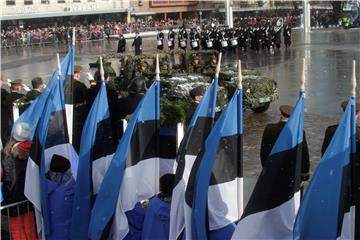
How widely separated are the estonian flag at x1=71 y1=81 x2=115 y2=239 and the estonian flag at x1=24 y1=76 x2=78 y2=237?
298 millimetres

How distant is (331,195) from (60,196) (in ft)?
8.48

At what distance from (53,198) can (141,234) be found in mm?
939

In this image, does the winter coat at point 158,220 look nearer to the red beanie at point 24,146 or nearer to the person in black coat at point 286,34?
the red beanie at point 24,146

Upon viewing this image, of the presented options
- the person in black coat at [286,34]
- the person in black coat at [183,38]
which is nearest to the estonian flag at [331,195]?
the person in black coat at [286,34]

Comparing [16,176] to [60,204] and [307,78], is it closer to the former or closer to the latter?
[60,204]

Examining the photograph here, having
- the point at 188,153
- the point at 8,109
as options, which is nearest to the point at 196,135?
the point at 188,153

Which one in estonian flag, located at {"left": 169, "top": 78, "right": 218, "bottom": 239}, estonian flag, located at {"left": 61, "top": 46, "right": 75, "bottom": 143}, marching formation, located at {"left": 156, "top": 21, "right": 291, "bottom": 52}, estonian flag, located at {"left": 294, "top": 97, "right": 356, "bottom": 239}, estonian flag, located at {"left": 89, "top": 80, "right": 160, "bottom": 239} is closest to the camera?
estonian flag, located at {"left": 294, "top": 97, "right": 356, "bottom": 239}

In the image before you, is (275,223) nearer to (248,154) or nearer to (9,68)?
(248,154)

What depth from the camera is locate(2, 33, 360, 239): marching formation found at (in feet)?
13.8

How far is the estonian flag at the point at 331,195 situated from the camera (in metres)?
4.13

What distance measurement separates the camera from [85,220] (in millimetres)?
5406

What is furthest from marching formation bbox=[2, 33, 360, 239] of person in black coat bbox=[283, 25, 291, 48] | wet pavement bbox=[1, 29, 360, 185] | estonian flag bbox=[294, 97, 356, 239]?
person in black coat bbox=[283, 25, 291, 48]

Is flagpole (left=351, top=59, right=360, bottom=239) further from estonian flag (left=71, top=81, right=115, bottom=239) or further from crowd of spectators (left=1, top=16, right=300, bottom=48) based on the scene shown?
crowd of spectators (left=1, top=16, right=300, bottom=48)

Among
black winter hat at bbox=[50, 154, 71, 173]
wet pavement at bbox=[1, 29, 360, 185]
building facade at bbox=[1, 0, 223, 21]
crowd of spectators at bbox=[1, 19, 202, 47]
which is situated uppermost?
building facade at bbox=[1, 0, 223, 21]
